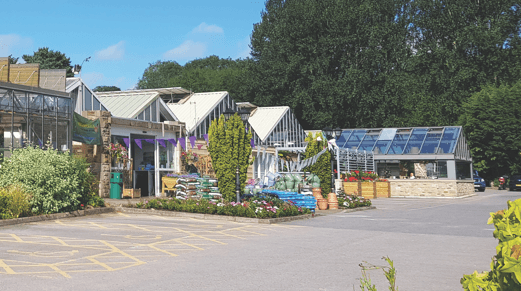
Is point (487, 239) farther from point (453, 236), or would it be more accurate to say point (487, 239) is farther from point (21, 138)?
point (21, 138)

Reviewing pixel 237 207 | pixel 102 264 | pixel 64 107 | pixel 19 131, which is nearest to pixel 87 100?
pixel 64 107

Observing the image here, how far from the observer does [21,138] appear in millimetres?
17109

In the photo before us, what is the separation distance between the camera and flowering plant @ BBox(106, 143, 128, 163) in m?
20.9

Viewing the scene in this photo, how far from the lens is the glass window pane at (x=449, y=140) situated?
35.7m

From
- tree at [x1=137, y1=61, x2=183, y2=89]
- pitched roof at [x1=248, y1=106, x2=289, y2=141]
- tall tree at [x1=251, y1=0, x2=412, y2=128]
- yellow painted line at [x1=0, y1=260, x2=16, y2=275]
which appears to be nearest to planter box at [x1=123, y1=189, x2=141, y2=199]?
yellow painted line at [x1=0, y1=260, x2=16, y2=275]

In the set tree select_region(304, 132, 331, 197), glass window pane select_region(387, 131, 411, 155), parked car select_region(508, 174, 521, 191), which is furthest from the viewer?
parked car select_region(508, 174, 521, 191)

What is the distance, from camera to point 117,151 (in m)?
21.3

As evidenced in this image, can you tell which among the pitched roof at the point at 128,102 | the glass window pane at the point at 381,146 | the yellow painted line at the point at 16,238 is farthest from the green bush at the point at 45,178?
the glass window pane at the point at 381,146

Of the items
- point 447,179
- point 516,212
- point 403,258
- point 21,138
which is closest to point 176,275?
point 403,258

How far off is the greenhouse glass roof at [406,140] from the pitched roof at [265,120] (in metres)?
4.80

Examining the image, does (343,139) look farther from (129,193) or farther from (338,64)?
(129,193)

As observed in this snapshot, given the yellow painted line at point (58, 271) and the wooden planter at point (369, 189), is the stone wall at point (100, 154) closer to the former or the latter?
the yellow painted line at point (58, 271)

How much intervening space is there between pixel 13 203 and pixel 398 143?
1149 inches

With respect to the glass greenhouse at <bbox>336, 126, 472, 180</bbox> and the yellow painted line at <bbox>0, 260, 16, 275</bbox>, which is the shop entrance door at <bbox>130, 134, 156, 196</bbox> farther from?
the yellow painted line at <bbox>0, 260, 16, 275</bbox>
